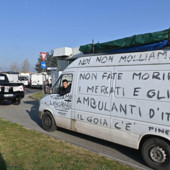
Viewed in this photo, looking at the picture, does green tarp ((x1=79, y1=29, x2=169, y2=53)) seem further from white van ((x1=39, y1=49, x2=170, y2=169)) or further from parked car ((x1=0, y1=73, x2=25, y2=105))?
parked car ((x1=0, y1=73, x2=25, y2=105))

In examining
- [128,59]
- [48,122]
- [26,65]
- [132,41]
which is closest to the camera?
[128,59]

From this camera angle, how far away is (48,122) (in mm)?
6168

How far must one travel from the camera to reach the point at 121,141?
424 cm

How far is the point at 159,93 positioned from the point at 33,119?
5.91m

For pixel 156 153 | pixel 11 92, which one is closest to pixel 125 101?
pixel 156 153

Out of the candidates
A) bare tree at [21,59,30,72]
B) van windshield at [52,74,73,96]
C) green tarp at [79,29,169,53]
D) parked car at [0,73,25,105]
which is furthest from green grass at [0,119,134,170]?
bare tree at [21,59,30,72]

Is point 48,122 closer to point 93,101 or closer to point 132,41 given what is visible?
point 93,101

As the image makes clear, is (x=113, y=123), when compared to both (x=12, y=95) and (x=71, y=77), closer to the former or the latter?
(x=71, y=77)

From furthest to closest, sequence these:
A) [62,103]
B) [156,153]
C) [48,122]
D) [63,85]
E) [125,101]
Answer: [48,122], [63,85], [62,103], [125,101], [156,153]

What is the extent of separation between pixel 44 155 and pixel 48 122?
2068mm

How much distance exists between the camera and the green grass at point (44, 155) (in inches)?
145

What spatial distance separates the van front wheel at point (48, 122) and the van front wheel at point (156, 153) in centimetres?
315

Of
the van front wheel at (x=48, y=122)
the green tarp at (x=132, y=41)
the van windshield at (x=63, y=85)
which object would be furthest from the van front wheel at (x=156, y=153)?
the van front wheel at (x=48, y=122)

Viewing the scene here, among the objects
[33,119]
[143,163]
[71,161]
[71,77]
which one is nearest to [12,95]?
[33,119]
